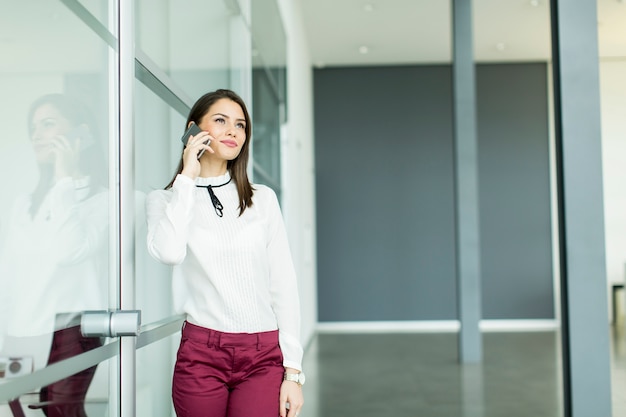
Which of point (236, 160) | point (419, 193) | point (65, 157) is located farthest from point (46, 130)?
point (419, 193)

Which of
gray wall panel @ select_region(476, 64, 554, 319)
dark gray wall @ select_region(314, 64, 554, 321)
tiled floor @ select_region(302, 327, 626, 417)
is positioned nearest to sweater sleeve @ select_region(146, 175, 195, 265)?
tiled floor @ select_region(302, 327, 626, 417)

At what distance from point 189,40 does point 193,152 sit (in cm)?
125

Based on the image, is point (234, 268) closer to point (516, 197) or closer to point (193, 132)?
point (193, 132)

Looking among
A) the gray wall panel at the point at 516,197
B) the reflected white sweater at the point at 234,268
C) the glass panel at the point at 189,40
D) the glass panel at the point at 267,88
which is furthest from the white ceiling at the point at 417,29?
the reflected white sweater at the point at 234,268

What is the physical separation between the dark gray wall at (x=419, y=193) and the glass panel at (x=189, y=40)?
7.00 m

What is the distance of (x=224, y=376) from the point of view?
5.70ft

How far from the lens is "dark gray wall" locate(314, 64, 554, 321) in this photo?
10.5m

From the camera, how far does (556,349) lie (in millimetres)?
8016

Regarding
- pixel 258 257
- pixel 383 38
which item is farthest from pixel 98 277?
pixel 383 38

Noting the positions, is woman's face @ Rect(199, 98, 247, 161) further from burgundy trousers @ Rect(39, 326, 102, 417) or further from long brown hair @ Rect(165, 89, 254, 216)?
burgundy trousers @ Rect(39, 326, 102, 417)

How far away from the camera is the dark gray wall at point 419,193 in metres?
10.5

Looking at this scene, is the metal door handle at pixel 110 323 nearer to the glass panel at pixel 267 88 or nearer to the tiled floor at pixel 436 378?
the glass panel at pixel 267 88

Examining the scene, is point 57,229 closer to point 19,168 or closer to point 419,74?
point 19,168

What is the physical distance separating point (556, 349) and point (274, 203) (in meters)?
6.89
